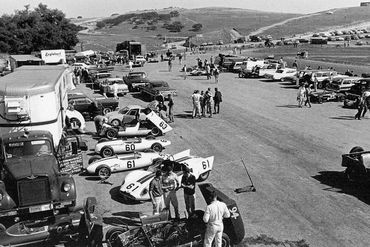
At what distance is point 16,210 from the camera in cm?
1220

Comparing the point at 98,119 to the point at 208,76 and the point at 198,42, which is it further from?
the point at 198,42

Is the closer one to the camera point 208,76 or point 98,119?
point 98,119

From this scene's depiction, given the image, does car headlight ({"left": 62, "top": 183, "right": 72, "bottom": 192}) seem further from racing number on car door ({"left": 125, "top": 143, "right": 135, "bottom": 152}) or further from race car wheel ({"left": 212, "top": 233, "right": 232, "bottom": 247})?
racing number on car door ({"left": 125, "top": 143, "right": 135, "bottom": 152})

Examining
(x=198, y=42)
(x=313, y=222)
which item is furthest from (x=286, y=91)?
(x=198, y=42)

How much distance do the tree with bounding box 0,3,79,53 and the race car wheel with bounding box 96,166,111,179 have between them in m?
59.8

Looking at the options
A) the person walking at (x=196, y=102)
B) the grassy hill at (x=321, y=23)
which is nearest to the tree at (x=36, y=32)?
the person walking at (x=196, y=102)

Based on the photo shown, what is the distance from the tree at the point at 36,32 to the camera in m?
71.3

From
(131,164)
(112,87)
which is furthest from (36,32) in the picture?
(131,164)

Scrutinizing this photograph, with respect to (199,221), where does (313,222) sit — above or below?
below

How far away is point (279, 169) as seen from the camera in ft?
58.3

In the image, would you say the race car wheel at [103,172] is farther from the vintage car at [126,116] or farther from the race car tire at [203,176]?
the vintage car at [126,116]

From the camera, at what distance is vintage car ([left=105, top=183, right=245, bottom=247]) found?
409 inches

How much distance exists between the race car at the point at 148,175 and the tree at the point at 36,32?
201 feet

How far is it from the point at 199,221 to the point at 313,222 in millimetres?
4000
